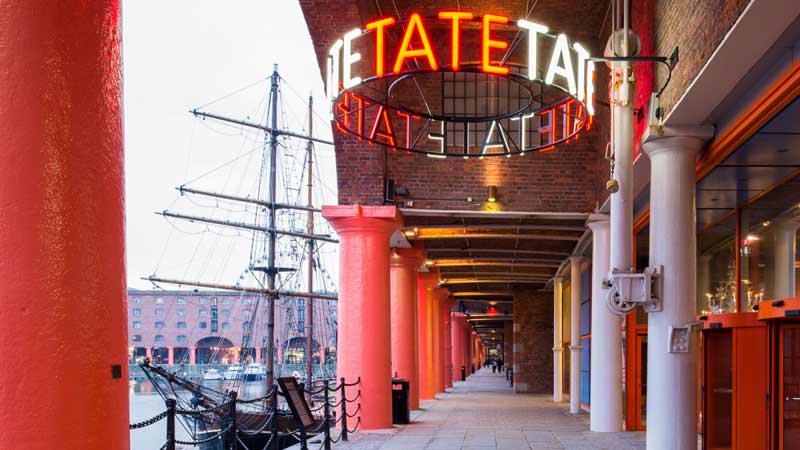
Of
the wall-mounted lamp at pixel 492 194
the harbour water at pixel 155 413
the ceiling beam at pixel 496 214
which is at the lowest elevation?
the harbour water at pixel 155 413

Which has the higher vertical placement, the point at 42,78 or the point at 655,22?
the point at 655,22

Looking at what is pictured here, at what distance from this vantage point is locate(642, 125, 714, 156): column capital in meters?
10.6

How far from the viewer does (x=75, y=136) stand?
9.45 ft

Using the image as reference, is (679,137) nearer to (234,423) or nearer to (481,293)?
(234,423)

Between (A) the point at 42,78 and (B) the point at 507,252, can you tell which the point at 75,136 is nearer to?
(A) the point at 42,78

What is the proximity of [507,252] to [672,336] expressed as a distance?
14.9 m

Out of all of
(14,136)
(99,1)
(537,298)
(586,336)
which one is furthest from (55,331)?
(537,298)

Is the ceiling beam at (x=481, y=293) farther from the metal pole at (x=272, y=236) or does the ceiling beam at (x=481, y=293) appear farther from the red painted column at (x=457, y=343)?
the metal pole at (x=272, y=236)

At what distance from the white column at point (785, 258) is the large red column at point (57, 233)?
9.51 m

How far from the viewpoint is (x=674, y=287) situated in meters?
10.8

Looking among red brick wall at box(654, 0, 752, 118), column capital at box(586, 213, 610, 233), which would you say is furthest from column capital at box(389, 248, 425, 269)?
red brick wall at box(654, 0, 752, 118)

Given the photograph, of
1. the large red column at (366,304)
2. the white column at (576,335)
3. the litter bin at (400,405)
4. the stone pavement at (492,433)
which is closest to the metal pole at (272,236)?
the stone pavement at (492,433)

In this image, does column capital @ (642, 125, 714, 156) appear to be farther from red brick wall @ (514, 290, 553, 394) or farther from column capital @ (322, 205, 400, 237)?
red brick wall @ (514, 290, 553, 394)

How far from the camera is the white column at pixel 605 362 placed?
17.0 metres
